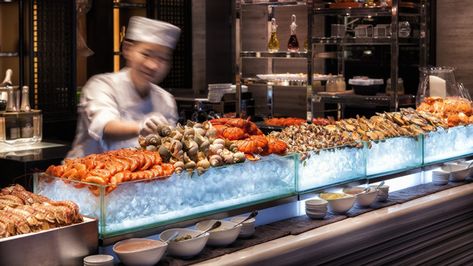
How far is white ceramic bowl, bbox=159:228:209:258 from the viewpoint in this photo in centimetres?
256

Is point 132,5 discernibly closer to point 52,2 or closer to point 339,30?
point 52,2

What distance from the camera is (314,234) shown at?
3006mm

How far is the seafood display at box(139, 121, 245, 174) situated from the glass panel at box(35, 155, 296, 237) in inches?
1.4

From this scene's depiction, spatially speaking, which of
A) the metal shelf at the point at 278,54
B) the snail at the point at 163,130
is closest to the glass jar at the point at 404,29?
the metal shelf at the point at 278,54

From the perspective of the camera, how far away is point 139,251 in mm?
2400

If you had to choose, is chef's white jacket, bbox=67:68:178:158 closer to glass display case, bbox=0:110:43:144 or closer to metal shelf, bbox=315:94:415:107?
glass display case, bbox=0:110:43:144

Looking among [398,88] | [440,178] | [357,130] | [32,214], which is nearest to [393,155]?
[357,130]

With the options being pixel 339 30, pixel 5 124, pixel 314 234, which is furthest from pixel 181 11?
pixel 314 234

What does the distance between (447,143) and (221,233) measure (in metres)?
2.06

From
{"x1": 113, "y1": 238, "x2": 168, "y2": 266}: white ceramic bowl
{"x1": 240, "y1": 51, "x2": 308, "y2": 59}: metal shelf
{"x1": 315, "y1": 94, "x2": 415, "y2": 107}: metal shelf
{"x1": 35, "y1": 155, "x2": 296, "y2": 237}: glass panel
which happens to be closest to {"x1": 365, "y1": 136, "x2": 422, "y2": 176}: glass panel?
{"x1": 35, "y1": 155, "x2": 296, "y2": 237}: glass panel

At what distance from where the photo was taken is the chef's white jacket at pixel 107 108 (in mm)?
3697

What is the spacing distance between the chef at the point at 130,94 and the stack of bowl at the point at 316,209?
75 cm

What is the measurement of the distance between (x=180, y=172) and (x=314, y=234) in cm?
63

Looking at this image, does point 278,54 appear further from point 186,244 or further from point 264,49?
point 186,244
